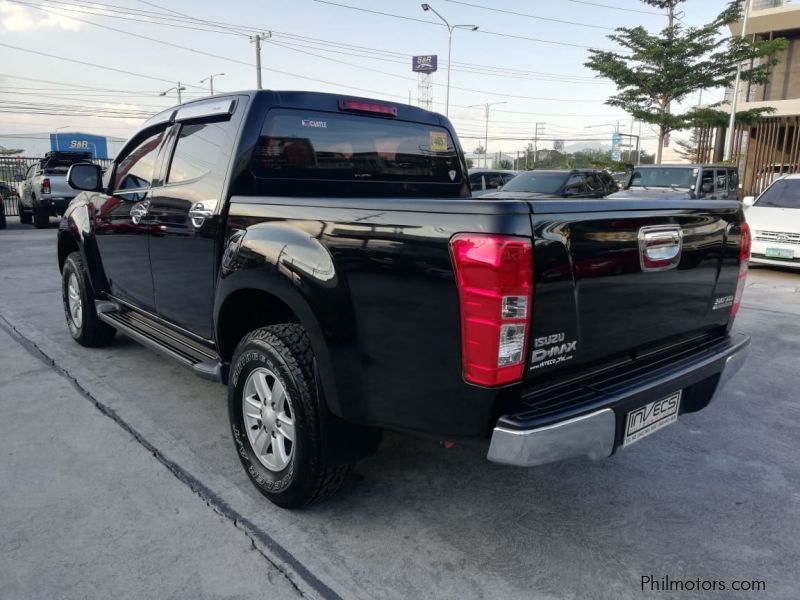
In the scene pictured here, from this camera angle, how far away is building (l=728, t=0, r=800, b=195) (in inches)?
963

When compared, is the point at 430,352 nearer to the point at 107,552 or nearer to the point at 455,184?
the point at 107,552

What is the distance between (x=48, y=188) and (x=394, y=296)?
15220 mm

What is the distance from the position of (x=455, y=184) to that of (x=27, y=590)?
3.24 meters

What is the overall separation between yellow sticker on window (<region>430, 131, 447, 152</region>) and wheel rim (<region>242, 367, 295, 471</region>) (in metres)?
2.04

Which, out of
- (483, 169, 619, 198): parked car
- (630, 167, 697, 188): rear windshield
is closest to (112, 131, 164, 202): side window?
(483, 169, 619, 198): parked car

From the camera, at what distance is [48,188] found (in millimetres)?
14648

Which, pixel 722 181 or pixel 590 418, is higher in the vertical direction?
pixel 722 181

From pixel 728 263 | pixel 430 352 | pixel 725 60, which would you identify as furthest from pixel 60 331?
pixel 725 60

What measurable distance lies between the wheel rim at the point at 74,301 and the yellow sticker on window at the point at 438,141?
304 centimetres

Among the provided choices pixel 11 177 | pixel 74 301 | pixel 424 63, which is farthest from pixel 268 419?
pixel 424 63

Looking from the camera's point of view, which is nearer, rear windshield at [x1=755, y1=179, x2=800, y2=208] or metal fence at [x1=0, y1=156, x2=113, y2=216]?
rear windshield at [x1=755, y1=179, x2=800, y2=208]

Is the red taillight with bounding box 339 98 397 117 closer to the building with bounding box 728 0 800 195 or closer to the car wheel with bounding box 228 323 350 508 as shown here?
the car wheel with bounding box 228 323 350 508

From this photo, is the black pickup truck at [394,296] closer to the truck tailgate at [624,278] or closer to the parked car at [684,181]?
the truck tailgate at [624,278]

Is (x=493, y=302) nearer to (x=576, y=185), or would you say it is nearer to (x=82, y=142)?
(x=576, y=185)
